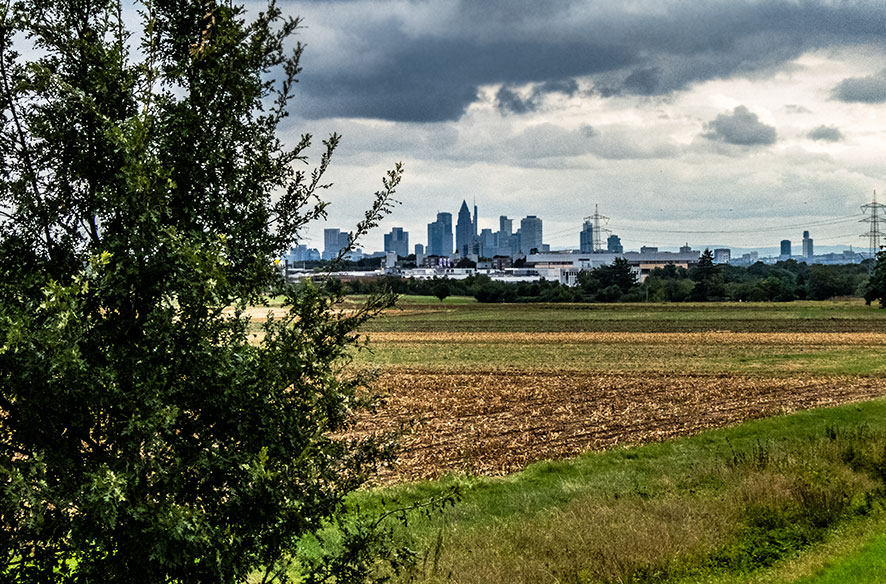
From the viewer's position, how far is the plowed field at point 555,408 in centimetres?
2414

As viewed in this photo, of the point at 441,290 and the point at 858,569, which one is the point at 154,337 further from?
the point at 441,290

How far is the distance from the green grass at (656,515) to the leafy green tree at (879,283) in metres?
98.3

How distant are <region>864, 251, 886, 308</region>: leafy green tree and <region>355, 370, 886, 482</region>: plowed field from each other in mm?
76542

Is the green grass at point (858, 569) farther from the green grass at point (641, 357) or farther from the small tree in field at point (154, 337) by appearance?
the green grass at point (641, 357)

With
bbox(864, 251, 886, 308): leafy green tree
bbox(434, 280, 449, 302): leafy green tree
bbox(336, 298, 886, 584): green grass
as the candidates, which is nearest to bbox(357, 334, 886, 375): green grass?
bbox(336, 298, 886, 584): green grass

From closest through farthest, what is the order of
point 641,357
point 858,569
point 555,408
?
1. point 858,569
2. point 555,408
3. point 641,357

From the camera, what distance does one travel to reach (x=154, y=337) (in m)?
6.00

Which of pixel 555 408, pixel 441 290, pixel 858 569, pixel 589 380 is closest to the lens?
pixel 858 569

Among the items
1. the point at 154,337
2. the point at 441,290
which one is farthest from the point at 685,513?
the point at 441,290

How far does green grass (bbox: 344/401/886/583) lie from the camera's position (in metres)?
12.7

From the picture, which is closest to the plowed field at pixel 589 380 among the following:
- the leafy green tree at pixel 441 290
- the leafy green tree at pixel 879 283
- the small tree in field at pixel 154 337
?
the small tree in field at pixel 154 337

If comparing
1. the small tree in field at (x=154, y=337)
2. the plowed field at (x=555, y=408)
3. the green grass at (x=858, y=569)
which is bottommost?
the plowed field at (x=555, y=408)

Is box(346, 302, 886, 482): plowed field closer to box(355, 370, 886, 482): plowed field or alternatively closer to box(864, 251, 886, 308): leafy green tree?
box(355, 370, 886, 482): plowed field

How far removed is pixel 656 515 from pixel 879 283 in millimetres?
111182
